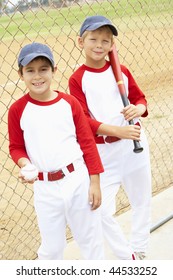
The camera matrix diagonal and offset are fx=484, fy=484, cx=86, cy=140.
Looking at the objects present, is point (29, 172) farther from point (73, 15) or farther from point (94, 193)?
point (73, 15)

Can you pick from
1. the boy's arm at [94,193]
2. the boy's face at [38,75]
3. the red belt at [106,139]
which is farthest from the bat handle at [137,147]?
the boy's face at [38,75]

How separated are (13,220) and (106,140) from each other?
5.56 feet

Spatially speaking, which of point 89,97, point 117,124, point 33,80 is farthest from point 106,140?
point 33,80

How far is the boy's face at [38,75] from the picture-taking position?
6.88ft

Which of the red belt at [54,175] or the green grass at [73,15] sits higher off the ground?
the green grass at [73,15]

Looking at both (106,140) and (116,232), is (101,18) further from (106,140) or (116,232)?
(116,232)

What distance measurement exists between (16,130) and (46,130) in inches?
5.4

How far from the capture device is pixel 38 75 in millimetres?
2100

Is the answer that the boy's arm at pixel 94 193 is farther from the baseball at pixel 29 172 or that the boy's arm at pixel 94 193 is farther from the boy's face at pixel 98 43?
the boy's face at pixel 98 43

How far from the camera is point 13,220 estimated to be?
393 centimetres

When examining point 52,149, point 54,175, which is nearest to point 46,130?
point 52,149

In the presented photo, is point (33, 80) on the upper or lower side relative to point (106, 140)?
upper

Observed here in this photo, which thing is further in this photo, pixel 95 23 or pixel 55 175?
pixel 95 23

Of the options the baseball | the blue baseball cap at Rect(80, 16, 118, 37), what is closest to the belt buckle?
the baseball
